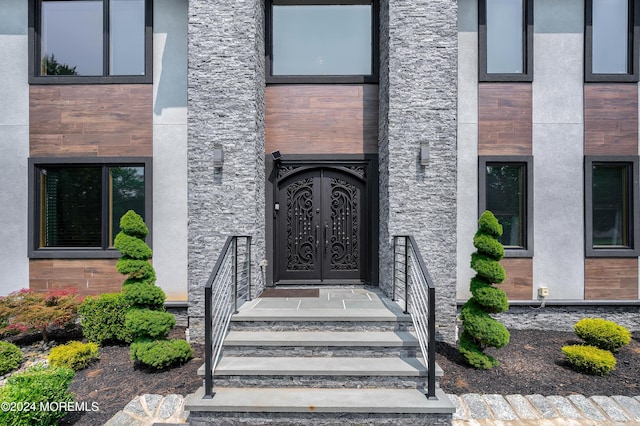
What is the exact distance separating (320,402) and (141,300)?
2.29 m

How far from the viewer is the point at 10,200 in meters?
5.34

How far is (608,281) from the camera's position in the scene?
5266 millimetres

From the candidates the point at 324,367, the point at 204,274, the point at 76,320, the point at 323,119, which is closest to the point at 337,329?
the point at 324,367

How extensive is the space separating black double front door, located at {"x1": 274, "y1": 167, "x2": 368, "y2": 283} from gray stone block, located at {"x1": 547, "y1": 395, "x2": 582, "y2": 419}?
2.83m

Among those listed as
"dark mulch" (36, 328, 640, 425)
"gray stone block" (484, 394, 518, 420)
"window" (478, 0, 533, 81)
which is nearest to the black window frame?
"dark mulch" (36, 328, 640, 425)

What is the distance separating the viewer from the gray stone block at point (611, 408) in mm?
3065

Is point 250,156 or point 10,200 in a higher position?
point 250,156

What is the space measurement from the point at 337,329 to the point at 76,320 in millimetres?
4322

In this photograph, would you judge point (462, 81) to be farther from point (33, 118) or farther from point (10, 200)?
point (10, 200)

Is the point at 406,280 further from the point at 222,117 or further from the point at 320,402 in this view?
the point at 222,117

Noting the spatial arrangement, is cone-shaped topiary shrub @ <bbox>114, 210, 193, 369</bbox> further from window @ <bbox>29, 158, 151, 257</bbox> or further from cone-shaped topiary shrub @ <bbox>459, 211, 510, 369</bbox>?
cone-shaped topiary shrub @ <bbox>459, 211, 510, 369</bbox>

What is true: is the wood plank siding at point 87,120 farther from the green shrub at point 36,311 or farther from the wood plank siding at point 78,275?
the green shrub at point 36,311

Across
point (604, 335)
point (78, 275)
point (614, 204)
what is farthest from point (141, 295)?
point (614, 204)

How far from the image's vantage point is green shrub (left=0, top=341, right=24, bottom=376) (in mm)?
4004
